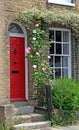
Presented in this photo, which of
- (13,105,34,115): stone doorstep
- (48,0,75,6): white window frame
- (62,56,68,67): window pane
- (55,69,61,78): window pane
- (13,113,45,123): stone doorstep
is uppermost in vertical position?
(48,0,75,6): white window frame

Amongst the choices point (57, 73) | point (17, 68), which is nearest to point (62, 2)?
point (57, 73)

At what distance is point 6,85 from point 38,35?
2202 mm

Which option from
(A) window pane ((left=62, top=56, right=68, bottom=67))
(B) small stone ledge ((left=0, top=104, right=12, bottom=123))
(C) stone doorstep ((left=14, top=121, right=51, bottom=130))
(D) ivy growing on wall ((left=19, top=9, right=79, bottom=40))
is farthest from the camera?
(A) window pane ((left=62, top=56, right=68, bottom=67))

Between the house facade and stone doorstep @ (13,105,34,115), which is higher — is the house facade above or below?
above

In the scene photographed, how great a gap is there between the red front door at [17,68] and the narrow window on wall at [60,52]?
4.27 ft

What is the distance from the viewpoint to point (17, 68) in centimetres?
1408

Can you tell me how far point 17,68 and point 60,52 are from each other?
2189 mm

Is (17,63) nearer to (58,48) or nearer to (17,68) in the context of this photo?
(17,68)

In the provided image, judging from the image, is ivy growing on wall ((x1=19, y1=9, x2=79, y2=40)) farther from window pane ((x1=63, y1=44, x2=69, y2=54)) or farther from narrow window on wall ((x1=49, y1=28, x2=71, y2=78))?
window pane ((x1=63, y1=44, x2=69, y2=54))

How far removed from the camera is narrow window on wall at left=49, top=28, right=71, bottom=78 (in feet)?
49.8

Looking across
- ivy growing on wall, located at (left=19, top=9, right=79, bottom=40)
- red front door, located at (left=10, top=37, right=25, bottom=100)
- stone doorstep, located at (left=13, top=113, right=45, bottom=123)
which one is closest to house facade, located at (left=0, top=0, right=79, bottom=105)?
red front door, located at (left=10, top=37, right=25, bottom=100)

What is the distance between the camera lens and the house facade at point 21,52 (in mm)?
12806

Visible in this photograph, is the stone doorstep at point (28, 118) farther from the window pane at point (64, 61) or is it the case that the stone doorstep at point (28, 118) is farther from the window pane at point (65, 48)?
the window pane at point (65, 48)

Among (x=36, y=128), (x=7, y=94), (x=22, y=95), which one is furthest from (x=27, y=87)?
(x=36, y=128)
